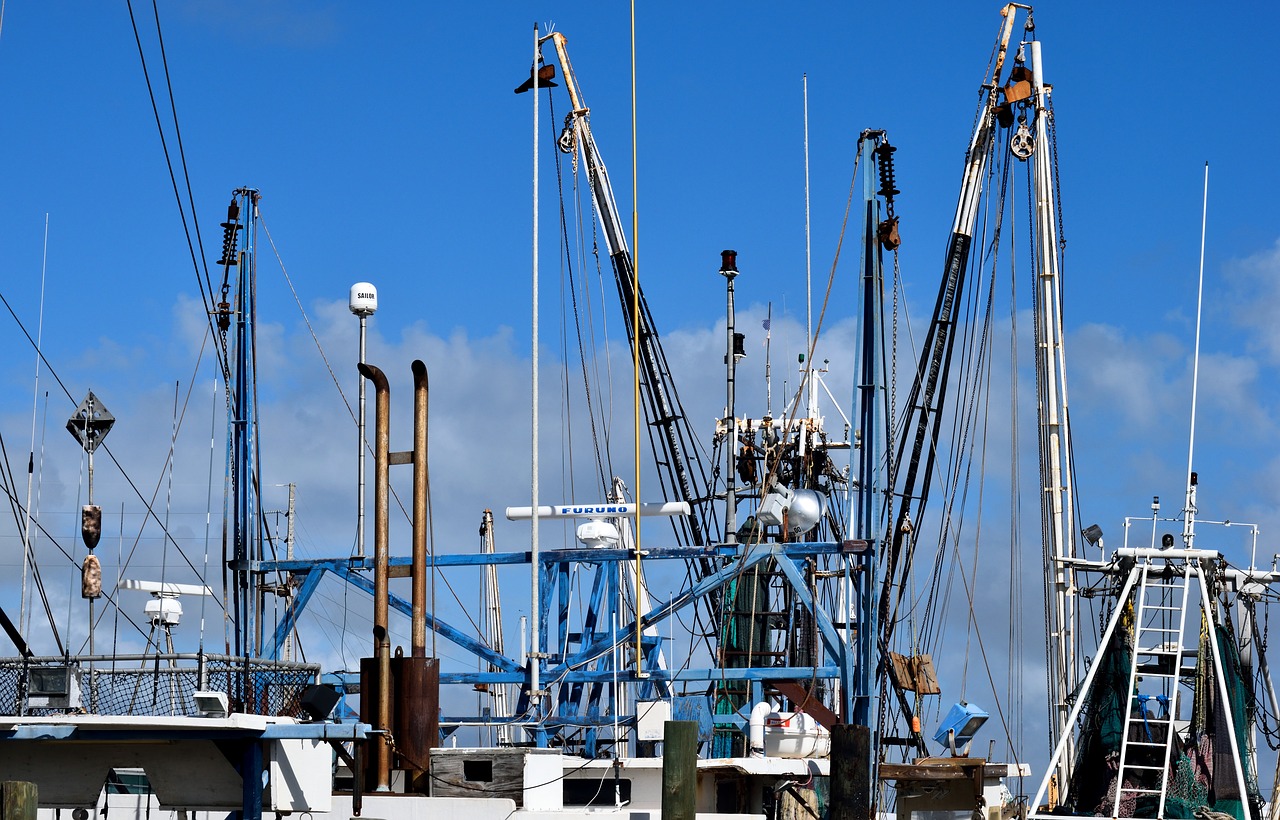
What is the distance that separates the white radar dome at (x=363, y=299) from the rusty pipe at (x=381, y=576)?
3.68m

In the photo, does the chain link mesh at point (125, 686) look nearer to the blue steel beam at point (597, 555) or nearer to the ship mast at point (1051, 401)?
the blue steel beam at point (597, 555)

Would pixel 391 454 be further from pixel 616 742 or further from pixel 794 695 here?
pixel 794 695

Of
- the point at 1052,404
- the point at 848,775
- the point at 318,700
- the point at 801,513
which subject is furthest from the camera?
the point at 1052,404

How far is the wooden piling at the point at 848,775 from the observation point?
2453 centimetres

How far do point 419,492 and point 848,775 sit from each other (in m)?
7.34

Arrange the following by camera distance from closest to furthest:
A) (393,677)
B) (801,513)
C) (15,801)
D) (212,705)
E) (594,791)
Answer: (15,801), (212,705), (393,677), (594,791), (801,513)

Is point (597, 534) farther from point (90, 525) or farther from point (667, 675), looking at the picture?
point (90, 525)

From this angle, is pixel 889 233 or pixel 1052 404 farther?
pixel 1052 404

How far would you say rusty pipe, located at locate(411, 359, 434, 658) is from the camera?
87.9 feet

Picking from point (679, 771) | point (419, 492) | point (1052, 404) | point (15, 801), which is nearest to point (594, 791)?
point (679, 771)

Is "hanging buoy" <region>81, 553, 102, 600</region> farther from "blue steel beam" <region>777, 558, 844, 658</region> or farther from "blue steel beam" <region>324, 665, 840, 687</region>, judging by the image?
"blue steel beam" <region>777, 558, 844, 658</region>

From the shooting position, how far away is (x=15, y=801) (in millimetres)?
18453

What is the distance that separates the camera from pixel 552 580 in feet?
109

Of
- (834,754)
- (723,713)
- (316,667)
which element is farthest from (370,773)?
(723,713)
